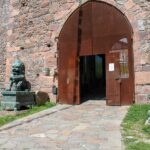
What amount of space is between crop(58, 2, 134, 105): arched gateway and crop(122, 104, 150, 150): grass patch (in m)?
1.04

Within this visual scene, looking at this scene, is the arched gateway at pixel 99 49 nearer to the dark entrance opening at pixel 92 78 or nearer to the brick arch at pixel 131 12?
the brick arch at pixel 131 12

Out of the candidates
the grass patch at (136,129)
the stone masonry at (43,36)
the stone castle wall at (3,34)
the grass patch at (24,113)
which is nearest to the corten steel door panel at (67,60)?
the stone masonry at (43,36)

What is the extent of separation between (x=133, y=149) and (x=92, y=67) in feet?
32.0

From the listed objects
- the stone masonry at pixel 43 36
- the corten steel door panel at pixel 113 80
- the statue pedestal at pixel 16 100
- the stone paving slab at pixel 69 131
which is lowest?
the stone paving slab at pixel 69 131

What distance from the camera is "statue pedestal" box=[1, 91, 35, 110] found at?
9.62 metres

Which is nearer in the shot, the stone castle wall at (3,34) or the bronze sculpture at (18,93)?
the bronze sculpture at (18,93)

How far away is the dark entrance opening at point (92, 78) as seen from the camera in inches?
469

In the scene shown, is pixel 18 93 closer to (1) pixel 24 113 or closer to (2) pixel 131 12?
(1) pixel 24 113

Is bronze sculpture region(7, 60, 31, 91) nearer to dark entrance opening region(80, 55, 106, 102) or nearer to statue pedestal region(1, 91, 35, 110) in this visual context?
statue pedestal region(1, 91, 35, 110)

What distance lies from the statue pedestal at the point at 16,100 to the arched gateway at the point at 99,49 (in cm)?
96

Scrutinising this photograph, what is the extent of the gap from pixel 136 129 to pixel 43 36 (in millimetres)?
5466

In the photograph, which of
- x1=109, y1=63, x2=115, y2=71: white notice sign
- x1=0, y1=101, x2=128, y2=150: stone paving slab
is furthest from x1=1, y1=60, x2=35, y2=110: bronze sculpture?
x1=109, y1=63, x2=115, y2=71: white notice sign

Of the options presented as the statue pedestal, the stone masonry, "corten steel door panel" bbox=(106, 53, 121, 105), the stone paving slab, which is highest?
the stone masonry

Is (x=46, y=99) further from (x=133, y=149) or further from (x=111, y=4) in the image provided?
(x=133, y=149)
